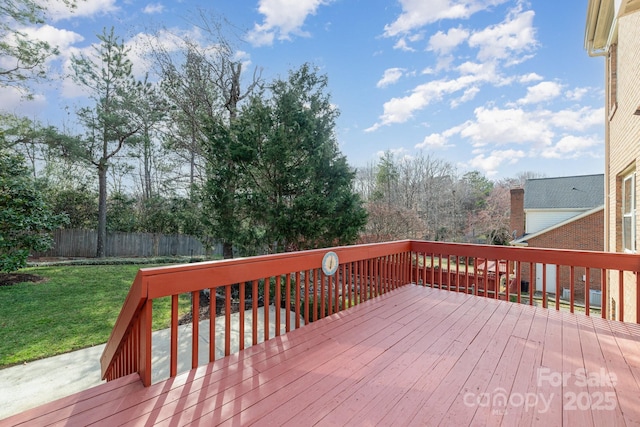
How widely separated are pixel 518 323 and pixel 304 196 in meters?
4.74

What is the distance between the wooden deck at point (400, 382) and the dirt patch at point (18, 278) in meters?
8.94

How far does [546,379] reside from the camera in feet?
6.48

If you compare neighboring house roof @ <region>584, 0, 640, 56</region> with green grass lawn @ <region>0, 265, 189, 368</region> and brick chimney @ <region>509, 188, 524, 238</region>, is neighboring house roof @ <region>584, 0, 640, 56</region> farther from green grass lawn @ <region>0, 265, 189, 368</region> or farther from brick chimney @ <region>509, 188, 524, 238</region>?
brick chimney @ <region>509, 188, 524, 238</region>

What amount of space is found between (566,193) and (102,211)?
24.3 meters

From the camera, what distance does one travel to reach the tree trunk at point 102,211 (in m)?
13.6

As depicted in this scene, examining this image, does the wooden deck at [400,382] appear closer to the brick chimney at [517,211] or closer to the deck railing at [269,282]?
the deck railing at [269,282]

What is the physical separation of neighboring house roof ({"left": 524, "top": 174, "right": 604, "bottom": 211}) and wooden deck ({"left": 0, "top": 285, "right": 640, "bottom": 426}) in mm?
15277

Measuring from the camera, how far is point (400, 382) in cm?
193

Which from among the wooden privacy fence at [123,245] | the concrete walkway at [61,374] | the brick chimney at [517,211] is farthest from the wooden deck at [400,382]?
the brick chimney at [517,211]

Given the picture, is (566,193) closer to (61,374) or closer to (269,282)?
(269,282)

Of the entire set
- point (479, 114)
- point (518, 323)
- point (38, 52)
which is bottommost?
point (518, 323)

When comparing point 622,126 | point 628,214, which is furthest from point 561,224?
point 622,126

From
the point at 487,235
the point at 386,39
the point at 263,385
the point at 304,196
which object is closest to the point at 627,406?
the point at 263,385

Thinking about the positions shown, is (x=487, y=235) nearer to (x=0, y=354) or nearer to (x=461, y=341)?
(x=461, y=341)
